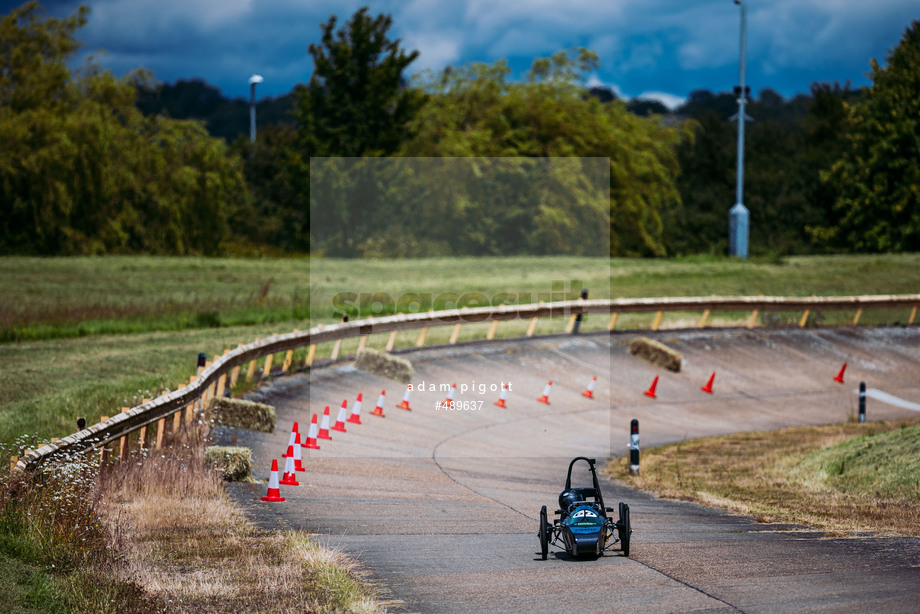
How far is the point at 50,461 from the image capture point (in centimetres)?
1130

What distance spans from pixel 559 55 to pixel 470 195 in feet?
62.0

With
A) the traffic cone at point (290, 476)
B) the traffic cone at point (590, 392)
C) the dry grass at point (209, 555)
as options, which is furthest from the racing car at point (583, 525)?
the traffic cone at point (590, 392)

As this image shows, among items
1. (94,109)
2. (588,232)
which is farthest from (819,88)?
(94,109)

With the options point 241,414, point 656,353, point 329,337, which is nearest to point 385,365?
point 329,337

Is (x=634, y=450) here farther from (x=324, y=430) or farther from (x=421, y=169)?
(x=421, y=169)

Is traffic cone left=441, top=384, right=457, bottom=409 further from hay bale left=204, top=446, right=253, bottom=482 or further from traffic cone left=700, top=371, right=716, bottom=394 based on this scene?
hay bale left=204, top=446, right=253, bottom=482

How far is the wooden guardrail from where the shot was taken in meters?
12.9

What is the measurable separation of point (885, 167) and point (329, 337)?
2264 inches

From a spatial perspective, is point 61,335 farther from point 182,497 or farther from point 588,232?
point 588,232

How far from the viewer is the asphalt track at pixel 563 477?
9.09 m

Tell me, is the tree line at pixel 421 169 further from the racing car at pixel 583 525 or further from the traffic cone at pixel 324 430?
the racing car at pixel 583 525

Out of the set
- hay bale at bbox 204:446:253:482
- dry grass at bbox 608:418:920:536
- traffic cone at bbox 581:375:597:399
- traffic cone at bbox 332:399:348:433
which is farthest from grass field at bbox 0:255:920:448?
dry grass at bbox 608:418:920:536

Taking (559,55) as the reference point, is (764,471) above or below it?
below

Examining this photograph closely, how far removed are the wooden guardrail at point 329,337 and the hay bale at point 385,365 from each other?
3.33 ft
